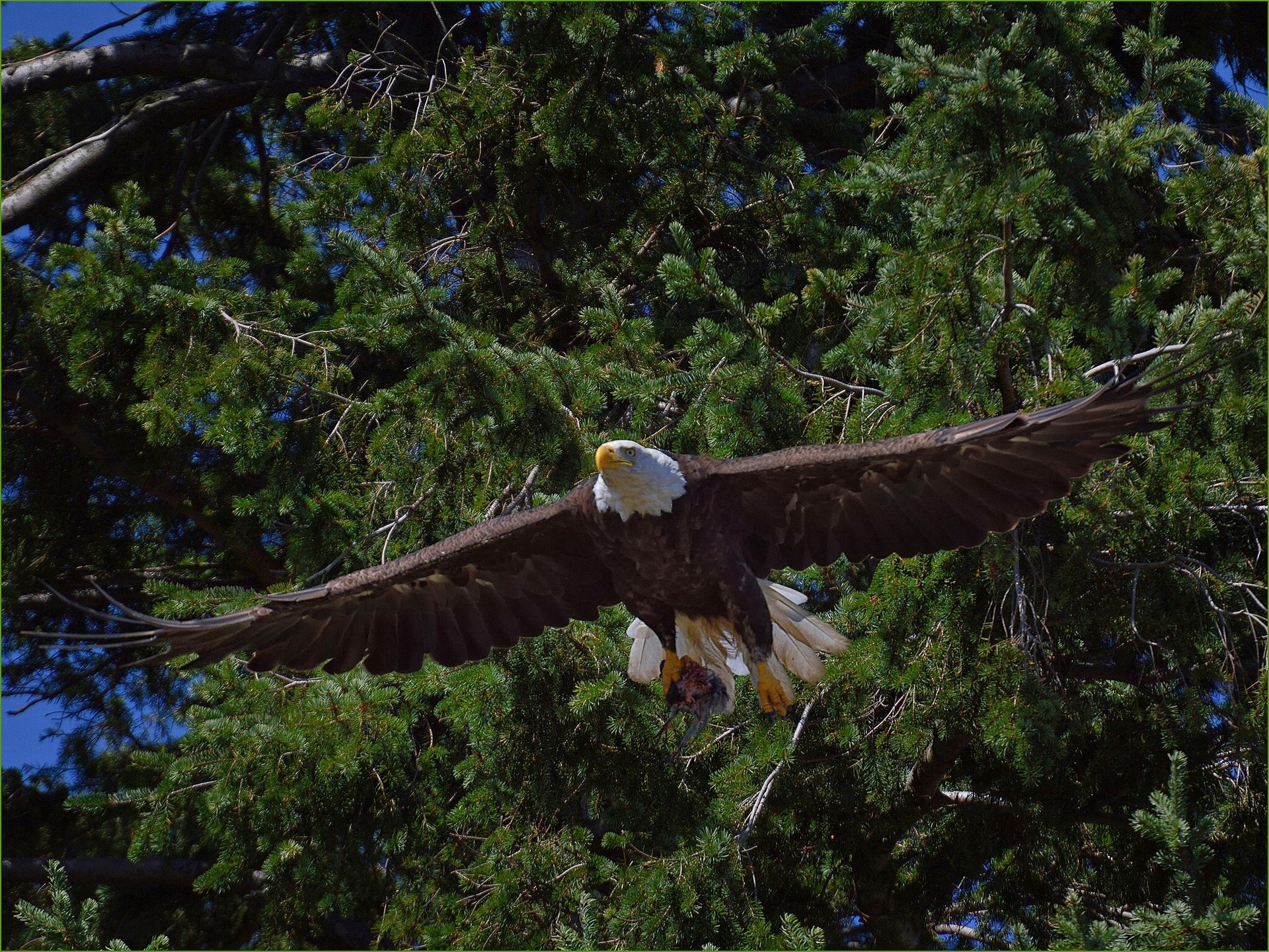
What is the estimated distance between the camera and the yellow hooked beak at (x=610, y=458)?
391 centimetres

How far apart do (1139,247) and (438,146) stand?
314 cm

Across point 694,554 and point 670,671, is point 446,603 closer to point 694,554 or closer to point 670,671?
point 670,671

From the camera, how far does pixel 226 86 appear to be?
23.1 feet

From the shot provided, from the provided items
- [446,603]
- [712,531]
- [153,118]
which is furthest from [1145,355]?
[153,118]

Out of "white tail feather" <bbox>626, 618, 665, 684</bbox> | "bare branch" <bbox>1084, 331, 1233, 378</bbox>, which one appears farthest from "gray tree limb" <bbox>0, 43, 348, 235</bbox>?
"bare branch" <bbox>1084, 331, 1233, 378</bbox>

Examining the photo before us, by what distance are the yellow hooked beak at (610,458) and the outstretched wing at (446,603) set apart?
31 cm

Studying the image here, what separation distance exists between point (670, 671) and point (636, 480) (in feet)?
3.04

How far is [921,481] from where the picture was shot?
4.06 metres

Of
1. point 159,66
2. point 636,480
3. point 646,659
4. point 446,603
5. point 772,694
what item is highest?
point 159,66

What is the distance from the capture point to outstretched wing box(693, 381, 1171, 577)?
3.58 meters

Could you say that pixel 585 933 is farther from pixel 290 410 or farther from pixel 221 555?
pixel 221 555

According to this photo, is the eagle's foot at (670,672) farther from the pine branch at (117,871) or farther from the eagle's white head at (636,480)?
the pine branch at (117,871)

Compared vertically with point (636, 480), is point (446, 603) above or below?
below

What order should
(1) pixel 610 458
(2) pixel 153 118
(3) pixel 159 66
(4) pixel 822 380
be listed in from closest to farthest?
(1) pixel 610 458, (4) pixel 822 380, (3) pixel 159 66, (2) pixel 153 118
